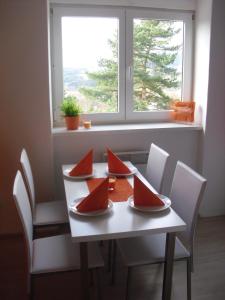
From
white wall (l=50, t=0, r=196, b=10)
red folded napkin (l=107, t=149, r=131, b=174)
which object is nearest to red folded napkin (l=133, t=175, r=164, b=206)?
red folded napkin (l=107, t=149, r=131, b=174)

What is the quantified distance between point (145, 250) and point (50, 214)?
0.82m

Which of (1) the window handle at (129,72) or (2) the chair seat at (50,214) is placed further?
(1) the window handle at (129,72)

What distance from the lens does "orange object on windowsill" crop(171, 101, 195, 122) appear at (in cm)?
327

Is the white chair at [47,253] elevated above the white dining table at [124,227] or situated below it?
below

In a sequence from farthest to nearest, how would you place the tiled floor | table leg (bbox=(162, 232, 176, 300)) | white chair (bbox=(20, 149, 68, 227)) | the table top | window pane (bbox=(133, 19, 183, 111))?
1. window pane (bbox=(133, 19, 183, 111))
2. white chair (bbox=(20, 149, 68, 227))
3. the tiled floor
4. table leg (bbox=(162, 232, 176, 300))
5. the table top

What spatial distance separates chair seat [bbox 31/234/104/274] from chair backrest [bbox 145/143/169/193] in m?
0.74

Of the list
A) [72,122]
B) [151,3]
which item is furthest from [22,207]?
[151,3]

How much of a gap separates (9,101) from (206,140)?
178cm

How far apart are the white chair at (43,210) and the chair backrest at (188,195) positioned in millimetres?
812

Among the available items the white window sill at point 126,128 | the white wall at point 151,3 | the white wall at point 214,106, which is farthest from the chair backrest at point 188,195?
the white wall at point 151,3

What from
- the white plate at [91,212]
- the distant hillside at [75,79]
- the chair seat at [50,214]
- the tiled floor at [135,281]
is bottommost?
the tiled floor at [135,281]

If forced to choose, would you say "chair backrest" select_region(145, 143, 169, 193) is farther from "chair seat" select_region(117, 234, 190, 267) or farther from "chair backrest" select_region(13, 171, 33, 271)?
"chair backrest" select_region(13, 171, 33, 271)

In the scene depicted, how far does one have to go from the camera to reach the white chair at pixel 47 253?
5.82 feet

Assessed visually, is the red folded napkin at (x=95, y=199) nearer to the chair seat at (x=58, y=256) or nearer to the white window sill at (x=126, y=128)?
the chair seat at (x=58, y=256)
